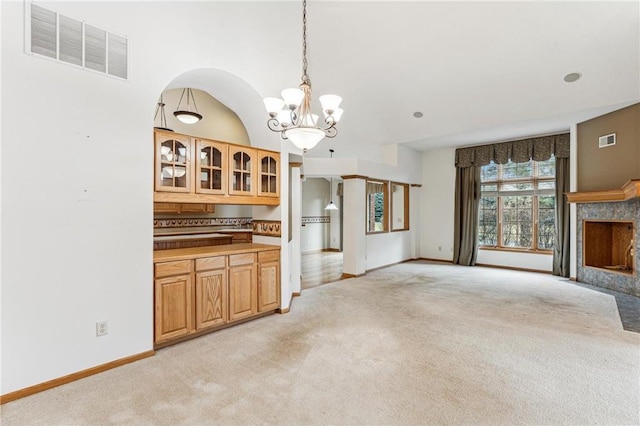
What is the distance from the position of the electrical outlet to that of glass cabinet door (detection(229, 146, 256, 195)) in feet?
5.73

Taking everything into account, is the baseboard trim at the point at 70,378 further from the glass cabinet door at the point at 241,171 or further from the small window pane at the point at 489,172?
the small window pane at the point at 489,172

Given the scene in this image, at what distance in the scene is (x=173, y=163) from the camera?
3.27 metres

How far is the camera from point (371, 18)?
434 centimetres

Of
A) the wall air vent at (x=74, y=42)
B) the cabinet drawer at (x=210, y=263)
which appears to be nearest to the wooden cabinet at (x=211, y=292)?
the cabinet drawer at (x=210, y=263)

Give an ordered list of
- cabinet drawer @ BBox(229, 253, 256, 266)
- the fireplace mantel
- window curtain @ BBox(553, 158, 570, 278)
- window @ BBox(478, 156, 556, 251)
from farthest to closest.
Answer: window @ BBox(478, 156, 556, 251), window curtain @ BBox(553, 158, 570, 278), the fireplace mantel, cabinet drawer @ BBox(229, 253, 256, 266)

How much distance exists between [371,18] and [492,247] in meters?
6.08

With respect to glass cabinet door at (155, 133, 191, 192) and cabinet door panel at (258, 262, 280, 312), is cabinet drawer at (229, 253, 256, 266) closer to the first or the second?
cabinet door panel at (258, 262, 280, 312)

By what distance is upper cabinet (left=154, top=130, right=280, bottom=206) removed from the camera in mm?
3230

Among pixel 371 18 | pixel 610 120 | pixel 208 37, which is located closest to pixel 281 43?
pixel 208 37

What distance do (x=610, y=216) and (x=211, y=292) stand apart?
22.0ft

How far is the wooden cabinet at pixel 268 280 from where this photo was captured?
13.3 feet

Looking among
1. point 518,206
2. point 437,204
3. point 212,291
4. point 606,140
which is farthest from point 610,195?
point 212,291

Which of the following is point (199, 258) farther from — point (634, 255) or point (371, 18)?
point (634, 255)

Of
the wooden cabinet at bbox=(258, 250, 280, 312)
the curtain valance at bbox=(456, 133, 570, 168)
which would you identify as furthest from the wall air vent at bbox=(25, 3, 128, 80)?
the curtain valance at bbox=(456, 133, 570, 168)
